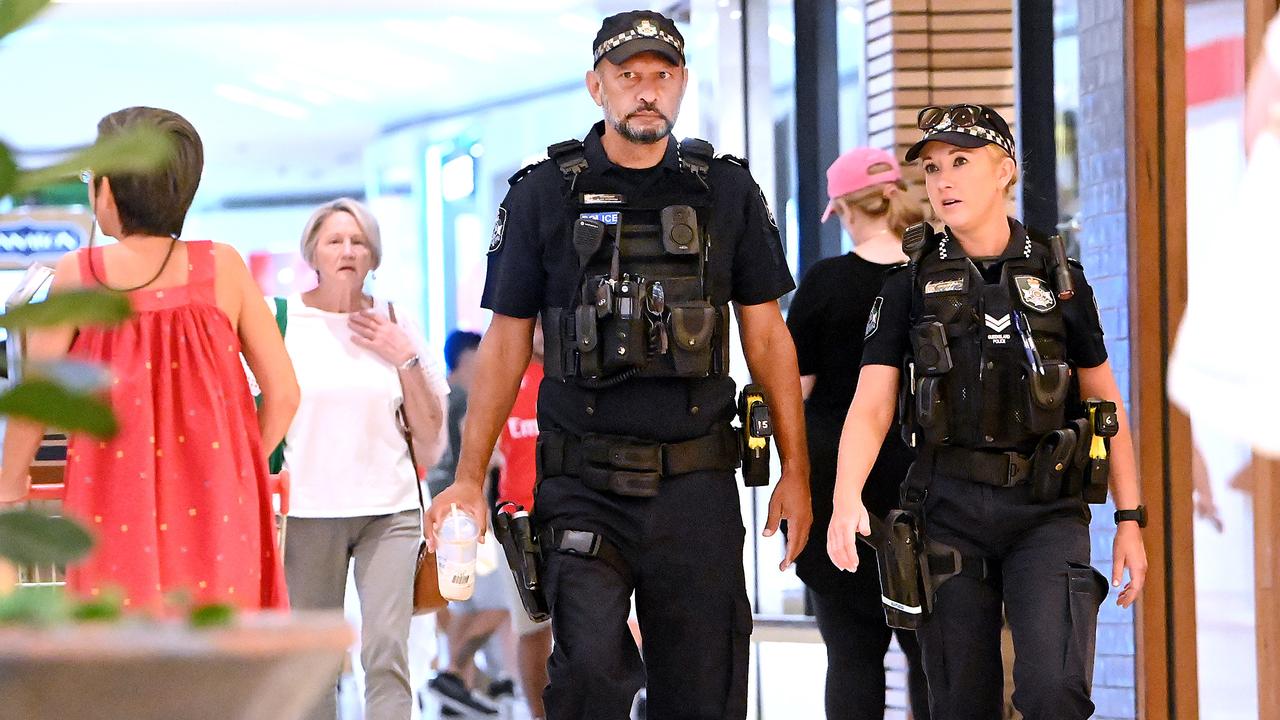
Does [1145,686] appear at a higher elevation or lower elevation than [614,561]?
lower

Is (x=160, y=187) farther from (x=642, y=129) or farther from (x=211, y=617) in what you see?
(x=211, y=617)

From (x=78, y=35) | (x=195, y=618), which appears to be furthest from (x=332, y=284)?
(x=78, y=35)

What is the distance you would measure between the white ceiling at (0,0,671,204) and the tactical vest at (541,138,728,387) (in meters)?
6.75

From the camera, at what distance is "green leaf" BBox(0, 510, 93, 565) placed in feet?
3.26

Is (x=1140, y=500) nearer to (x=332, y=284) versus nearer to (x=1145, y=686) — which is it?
(x=1145, y=686)

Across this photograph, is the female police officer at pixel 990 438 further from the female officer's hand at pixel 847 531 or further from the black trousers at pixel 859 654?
the black trousers at pixel 859 654

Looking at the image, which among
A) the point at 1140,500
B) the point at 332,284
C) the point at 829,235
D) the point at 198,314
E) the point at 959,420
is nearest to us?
the point at 198,314

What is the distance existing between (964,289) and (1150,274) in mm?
773

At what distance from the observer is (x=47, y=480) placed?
13.1 ft

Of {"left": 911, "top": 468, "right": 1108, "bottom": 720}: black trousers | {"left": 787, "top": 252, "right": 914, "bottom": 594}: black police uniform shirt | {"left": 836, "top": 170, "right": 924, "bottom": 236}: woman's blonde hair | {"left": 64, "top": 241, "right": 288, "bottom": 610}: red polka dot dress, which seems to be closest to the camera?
{"left": 64, "top": 241, "right": 288, "bottom": 610}: red polka dot dress

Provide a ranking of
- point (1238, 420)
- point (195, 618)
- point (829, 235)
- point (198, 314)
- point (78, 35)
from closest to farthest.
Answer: point (195, 618) → point (1238, 420) → point (198, 314) → point (829, 235) → point (78, 35)

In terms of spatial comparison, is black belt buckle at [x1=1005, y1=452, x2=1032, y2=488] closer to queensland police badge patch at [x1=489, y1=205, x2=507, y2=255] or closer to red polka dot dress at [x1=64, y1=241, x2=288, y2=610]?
queensland police badge patch at [x1=489, y1=205, x2=507, y2=255]

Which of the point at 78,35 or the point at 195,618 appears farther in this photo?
the point at 78,35

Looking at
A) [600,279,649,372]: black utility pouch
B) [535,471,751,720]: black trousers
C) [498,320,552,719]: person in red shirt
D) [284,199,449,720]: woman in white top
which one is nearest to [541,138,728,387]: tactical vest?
[600,279,649,372]: black utility pouch
